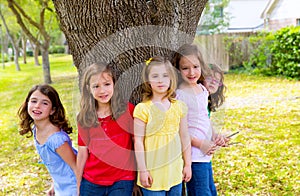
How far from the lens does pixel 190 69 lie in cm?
229

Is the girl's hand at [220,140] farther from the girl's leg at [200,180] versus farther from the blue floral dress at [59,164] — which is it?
the blue floral dress at [59,164]

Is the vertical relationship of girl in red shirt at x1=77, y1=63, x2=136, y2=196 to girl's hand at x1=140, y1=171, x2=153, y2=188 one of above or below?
above

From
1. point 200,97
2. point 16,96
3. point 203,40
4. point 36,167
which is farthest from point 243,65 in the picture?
point 200,97

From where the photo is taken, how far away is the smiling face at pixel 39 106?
2.28m

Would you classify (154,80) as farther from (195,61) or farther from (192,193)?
(192,193)

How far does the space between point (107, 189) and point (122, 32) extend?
1.00 metres

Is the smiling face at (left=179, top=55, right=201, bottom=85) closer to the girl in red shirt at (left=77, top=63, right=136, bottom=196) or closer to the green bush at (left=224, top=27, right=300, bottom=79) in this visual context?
the girl in red shirt at (left=77, top=63, right=136, bottom=196)

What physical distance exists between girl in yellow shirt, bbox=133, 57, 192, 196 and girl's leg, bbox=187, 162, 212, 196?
213mm

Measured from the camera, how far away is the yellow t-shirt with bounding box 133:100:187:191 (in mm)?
2029

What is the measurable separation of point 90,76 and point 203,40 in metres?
13.1

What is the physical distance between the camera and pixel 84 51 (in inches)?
94.6

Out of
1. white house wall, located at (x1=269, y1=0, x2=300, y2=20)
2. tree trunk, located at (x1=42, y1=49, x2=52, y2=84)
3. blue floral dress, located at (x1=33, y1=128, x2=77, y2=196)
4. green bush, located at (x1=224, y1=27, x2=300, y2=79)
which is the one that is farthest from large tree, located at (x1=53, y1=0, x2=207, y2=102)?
white house wall, located at (x1=269, y1=0, x2=300, y2=20)

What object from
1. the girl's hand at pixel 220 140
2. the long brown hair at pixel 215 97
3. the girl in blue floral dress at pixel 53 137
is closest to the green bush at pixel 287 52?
the long brown hair at pixel 215 97

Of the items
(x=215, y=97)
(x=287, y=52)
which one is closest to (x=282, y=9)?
(x=287, y=52)
